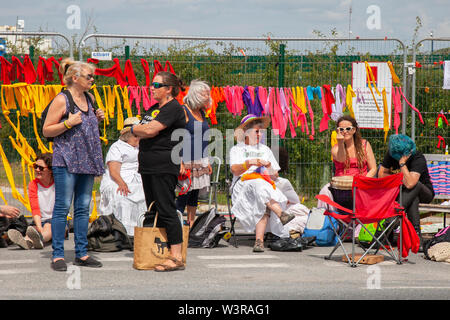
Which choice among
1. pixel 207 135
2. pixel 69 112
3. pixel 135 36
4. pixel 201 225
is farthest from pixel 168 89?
pixel 135 36

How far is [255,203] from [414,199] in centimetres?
190

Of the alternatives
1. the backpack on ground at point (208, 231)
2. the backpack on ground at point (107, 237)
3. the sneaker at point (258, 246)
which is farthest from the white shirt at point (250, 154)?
the backpack on ground at point (107, 237)

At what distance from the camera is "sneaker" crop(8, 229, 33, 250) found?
8.52 m

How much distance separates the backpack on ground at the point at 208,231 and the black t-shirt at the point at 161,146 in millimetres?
1756

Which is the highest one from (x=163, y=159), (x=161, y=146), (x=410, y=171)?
(x=161, y=146)

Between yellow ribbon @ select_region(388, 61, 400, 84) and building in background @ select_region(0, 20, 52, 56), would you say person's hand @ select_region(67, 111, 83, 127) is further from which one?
yellow ribbon @ select_region(388, 61, 400, 84)

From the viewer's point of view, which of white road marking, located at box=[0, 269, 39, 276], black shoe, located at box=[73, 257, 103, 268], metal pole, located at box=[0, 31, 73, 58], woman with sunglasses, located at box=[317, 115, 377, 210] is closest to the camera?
white road marking, located at box=[0, 269, 39, 276]

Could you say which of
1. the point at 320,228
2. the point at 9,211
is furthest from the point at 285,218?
the point at 9,211

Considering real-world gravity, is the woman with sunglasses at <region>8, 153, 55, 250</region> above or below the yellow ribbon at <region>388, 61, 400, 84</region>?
below

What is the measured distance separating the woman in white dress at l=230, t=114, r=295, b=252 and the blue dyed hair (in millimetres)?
1415

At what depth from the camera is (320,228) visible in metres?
9.15

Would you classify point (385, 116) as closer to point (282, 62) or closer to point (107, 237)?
point (282, 62)

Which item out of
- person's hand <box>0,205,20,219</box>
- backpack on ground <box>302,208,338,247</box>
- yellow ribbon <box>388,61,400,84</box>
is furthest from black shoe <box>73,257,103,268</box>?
yellow ribbon <box>388,61,400,84</box>

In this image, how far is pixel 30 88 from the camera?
10.3 metres
